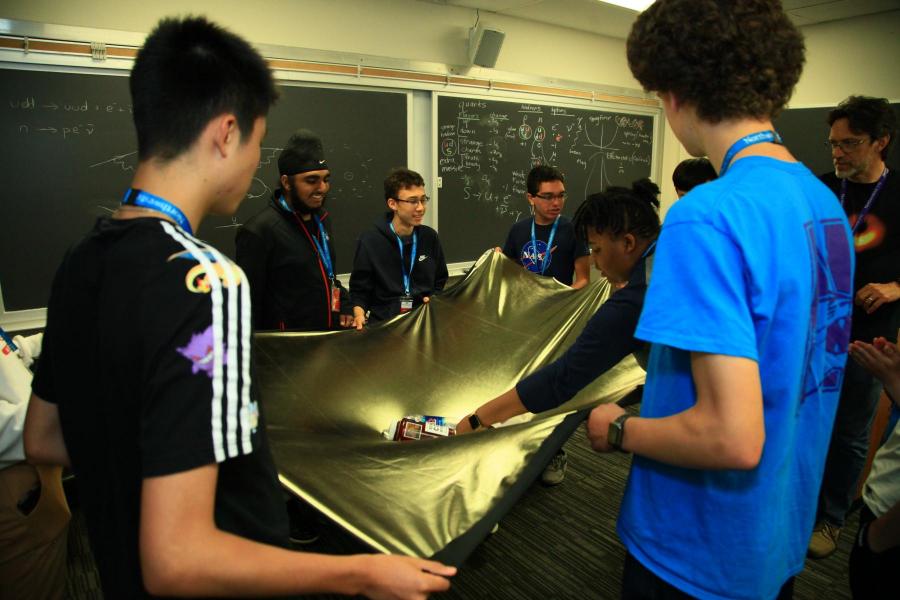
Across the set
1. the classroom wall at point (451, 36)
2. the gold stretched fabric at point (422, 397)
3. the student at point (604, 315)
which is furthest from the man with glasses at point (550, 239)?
the classroom wall at point (451, 36)

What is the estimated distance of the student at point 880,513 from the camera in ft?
3.92

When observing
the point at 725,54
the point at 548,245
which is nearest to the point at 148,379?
the point at 725,54

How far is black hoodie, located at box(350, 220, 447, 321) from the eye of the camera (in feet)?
9.78

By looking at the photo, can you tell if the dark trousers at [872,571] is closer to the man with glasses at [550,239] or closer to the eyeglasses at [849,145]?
the eyeglasses at [849,145]

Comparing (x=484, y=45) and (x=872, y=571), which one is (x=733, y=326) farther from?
(x=484, y=45)

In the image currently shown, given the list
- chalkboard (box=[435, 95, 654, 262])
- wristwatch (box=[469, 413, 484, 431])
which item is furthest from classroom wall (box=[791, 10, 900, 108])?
wristwatch (box=[469, 413, 484, 431])

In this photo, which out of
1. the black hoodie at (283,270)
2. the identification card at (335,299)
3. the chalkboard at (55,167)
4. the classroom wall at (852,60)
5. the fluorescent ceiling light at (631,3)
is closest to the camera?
the black hoodie at (283,270)

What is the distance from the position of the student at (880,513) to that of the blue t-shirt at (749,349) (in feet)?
1.24

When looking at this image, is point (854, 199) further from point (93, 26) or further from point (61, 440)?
point (93, 26)

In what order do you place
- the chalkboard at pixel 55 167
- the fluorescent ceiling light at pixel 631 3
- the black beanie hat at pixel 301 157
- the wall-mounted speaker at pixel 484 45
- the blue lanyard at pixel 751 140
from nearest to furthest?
1. the blue lanyard at pixel 751 140
2. the black beanie hat at pixel 301 157
3. the chalkboard at pixel 55 167
4. the fluorescent ceiling light at pixel 631 3
5. the wall-mounted speaker at pixel 484 45

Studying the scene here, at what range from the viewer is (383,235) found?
3.06 metres

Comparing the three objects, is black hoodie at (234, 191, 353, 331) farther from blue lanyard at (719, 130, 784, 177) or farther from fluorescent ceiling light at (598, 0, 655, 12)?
fluorescent ceiling light at (598, 0, 655, 12)

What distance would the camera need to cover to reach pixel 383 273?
2.98m

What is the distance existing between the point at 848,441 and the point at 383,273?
2293 mm
